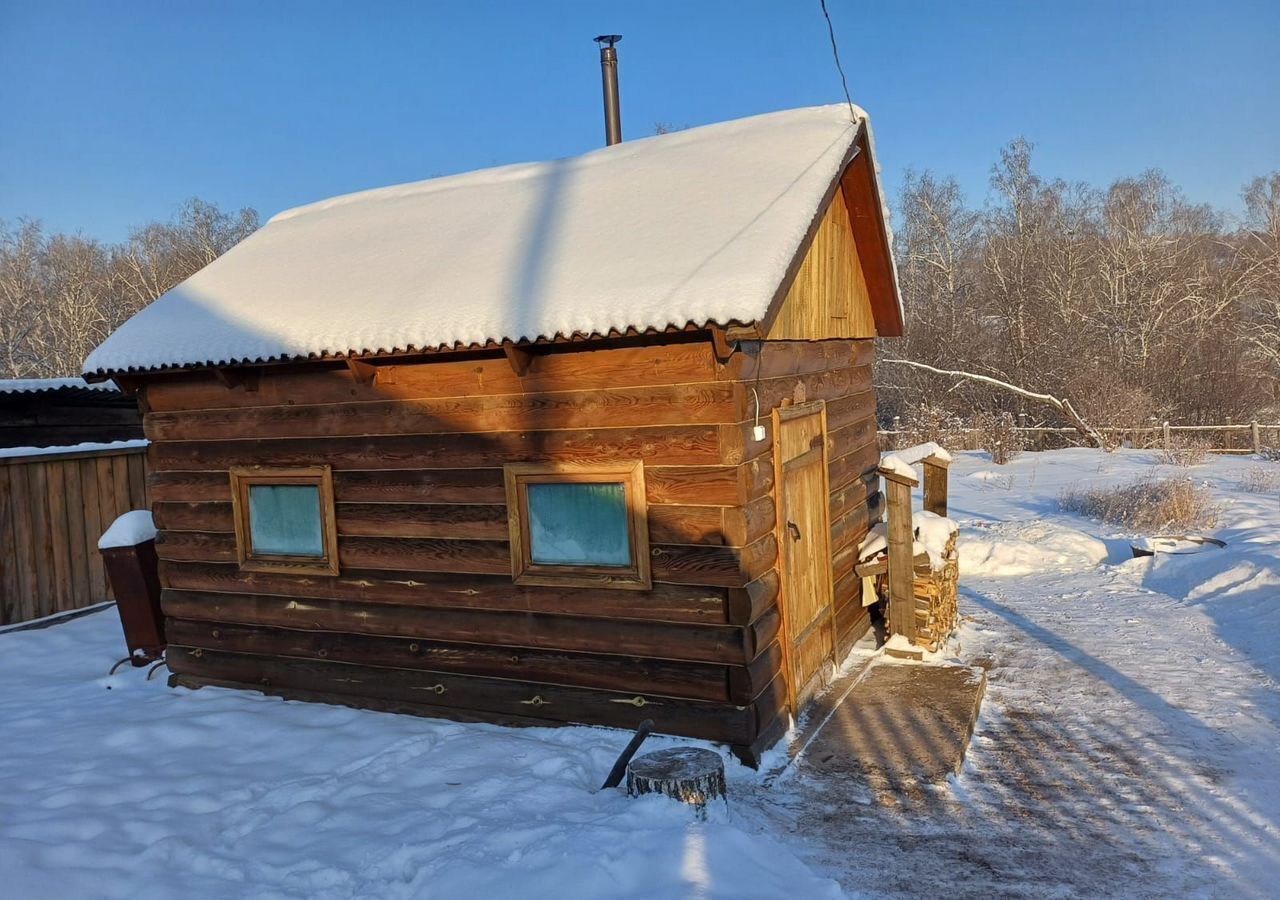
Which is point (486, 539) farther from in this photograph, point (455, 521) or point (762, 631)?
point (762, 631)

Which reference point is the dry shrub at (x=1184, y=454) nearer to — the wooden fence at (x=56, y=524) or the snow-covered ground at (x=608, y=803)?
the snow-covered ground at (x=608, y=803)

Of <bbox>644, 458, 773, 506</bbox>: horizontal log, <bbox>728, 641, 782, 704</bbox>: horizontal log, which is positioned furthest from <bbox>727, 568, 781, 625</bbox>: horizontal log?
<bbox>644, 458, 773, 506</bbox>: horizontal log

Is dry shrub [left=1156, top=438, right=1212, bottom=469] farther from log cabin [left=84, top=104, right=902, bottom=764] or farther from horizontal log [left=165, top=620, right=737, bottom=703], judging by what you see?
horizontal log [left=165, top=620, right=737, bottom=703]

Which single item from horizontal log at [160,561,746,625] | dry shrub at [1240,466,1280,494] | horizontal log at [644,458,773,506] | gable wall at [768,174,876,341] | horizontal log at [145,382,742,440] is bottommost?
dry shrub at [1240,466,1280,494]

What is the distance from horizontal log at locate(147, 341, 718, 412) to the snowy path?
2.78 metres

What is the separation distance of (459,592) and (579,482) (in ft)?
4.60

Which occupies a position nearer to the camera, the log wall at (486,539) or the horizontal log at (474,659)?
the log wall at (486,539)

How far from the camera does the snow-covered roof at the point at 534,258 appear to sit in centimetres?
563

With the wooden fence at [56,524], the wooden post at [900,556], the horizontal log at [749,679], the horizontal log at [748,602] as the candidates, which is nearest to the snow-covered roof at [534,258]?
the horizontal log at [748,602]

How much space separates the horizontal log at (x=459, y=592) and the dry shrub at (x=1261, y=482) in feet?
48.0

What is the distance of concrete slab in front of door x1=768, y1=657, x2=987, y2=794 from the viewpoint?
5867 mm

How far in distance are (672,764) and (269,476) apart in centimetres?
427

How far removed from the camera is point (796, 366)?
276 inches

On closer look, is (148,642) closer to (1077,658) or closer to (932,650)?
(932,650)
